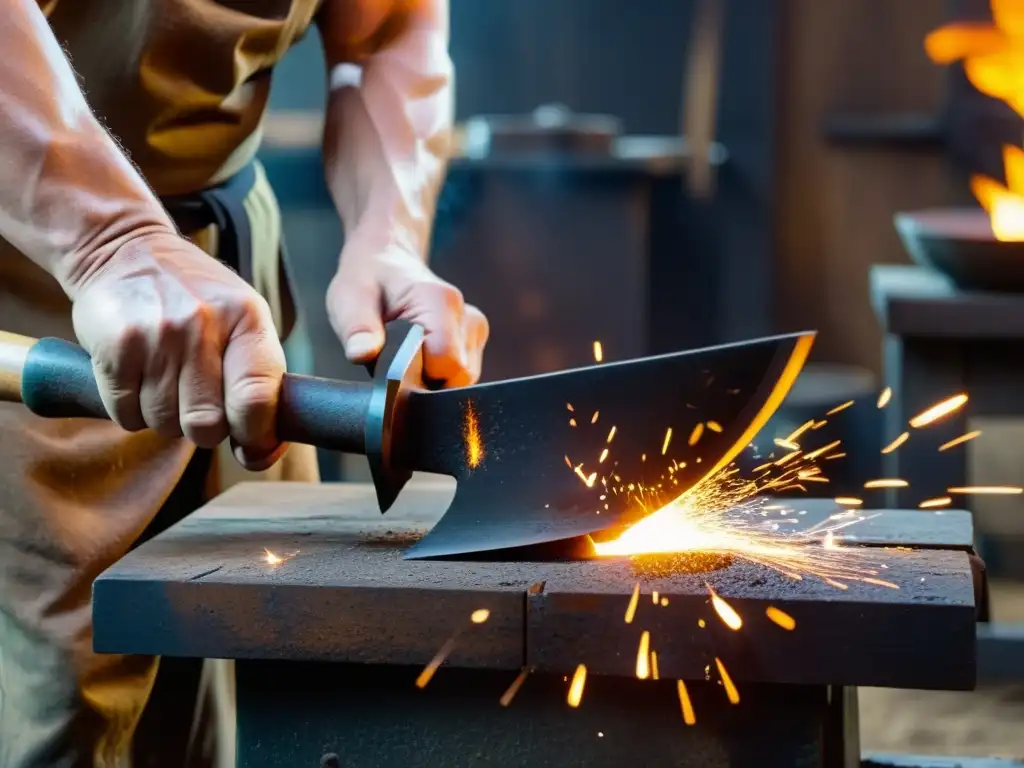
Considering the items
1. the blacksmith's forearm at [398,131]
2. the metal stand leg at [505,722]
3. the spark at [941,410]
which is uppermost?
the blacksmith's forearm at [398,131]

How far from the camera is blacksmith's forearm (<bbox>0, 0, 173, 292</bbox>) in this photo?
49.5 inches

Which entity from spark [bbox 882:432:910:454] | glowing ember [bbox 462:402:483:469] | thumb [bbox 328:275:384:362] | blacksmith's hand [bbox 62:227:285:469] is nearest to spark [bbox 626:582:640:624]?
glowing ember [bbox 462:402:483:469]

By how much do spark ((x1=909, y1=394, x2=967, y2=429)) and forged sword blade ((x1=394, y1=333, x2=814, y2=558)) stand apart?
1.35 m

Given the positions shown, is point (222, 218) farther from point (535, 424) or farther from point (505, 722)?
point (505, 722)

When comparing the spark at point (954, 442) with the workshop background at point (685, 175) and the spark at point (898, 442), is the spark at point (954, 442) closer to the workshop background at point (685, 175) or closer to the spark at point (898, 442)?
the spark at point (898, 442)

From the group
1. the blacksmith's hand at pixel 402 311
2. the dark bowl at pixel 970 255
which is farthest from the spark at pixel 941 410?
the blacksmith's hand at pixel 402 311

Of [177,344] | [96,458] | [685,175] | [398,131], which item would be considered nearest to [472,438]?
[177,344]

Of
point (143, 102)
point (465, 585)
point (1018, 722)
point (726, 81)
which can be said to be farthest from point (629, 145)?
point (465, 585)

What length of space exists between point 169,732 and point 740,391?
2.67 ft

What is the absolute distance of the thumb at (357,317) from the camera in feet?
4.83

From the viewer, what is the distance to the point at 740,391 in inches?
46.6

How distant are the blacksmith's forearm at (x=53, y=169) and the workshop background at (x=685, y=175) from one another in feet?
9.08

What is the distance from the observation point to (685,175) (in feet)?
14.8

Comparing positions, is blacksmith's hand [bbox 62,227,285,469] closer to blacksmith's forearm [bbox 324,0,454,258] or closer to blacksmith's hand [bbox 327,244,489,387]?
blacksmith's hand [bbox 327,244,489,387]
